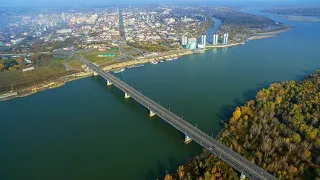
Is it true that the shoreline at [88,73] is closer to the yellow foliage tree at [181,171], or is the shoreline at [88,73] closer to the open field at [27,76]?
the open field at [27,76]

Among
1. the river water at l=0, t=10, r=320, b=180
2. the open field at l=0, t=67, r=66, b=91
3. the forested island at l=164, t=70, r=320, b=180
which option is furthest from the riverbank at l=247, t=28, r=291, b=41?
the open field at l=0, t=67, r=66, b=91

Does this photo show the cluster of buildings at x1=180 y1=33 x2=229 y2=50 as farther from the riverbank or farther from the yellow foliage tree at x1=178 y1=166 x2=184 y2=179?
the yellow foliage tree at x1=178 y1=166 x2=184 y2=179

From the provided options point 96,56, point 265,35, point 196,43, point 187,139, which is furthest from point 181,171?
point 265,35

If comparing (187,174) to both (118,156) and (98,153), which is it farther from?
(98,153)

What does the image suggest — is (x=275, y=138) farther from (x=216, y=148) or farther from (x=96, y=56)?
(x=96, y=56)

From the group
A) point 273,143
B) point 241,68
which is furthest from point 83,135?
point 241,68

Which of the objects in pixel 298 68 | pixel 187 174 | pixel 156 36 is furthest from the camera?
pixel 156 36
